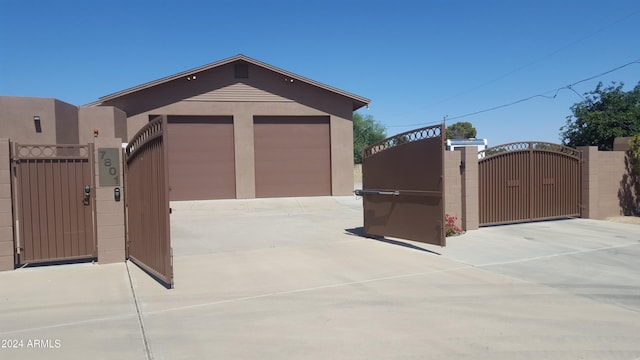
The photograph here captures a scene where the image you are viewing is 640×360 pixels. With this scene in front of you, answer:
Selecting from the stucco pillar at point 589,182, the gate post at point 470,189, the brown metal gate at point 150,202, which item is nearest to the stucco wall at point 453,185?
the gate post at point 470,189

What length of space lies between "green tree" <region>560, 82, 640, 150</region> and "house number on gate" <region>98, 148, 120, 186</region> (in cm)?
2436

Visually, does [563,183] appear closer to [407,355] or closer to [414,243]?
[414,243]

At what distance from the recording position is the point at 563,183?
532 inches

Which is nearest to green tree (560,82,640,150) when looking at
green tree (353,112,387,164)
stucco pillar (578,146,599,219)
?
stucco pillar (578,146,599,219)

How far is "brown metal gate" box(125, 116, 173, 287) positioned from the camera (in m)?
6.49

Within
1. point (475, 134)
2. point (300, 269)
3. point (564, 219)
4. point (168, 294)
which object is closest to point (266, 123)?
point (564, 219)

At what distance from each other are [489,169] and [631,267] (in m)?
4.60

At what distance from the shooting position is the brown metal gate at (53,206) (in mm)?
7730

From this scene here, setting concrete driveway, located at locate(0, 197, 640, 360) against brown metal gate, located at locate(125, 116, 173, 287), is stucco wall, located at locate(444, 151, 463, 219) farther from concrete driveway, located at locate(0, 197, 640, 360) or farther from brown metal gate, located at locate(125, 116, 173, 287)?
brown metal gate, located at locate(125, 116, 173, 287)

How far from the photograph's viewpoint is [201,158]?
19.4 meters

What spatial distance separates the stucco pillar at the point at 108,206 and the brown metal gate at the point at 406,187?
16.7ft

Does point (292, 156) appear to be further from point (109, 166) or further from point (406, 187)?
point (109, 166)

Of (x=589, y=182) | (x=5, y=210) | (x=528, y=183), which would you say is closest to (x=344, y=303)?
(x=5, y=210)

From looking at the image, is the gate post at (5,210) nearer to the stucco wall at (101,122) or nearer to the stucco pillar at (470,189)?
the stucco pillar at (470,189)
